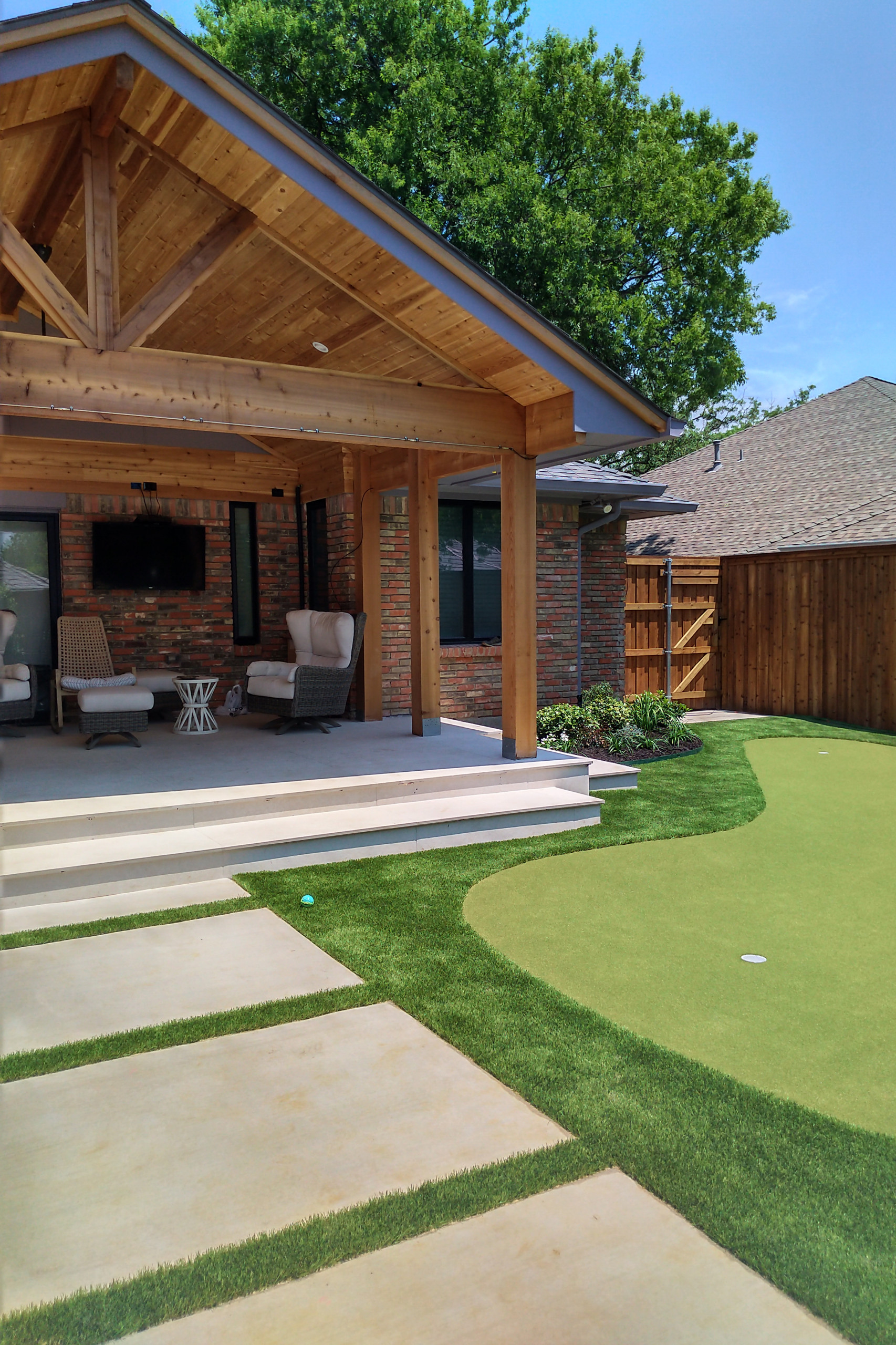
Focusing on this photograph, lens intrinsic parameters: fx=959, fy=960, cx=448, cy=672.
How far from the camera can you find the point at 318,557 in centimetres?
1016

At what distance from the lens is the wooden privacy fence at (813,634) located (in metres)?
11.1

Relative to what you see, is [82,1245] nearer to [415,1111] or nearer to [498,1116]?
[415,1111]

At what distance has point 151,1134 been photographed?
278cm

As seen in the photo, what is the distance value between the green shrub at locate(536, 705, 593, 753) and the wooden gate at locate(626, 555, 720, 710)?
301 centimetres

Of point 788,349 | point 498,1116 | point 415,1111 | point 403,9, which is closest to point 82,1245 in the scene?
point 415,1111

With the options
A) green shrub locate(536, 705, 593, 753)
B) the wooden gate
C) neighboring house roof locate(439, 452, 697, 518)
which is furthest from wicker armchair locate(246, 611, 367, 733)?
the wooden gate

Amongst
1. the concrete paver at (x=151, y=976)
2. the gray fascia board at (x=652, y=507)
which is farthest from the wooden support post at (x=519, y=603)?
the gray fascia board at (x=652, y=507)

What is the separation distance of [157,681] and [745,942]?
20.4 ft

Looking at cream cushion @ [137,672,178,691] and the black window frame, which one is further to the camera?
the black window frame

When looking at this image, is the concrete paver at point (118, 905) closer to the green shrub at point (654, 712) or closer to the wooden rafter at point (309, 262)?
the wooden rafter at point (309, 262)

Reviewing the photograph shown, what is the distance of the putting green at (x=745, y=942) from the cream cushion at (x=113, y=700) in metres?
3.67

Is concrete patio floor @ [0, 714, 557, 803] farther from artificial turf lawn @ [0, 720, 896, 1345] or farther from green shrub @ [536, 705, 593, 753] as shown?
artificial turf lawn @ [0, 720, 896, 1345]

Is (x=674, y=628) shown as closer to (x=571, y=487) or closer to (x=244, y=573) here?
(x=571, y=487)

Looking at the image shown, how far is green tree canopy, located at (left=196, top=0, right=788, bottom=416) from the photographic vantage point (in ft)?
55.3
